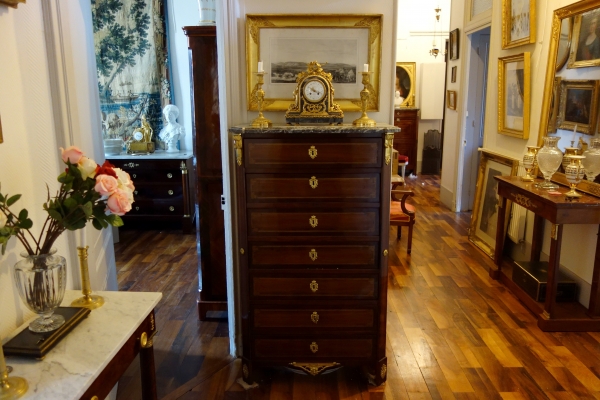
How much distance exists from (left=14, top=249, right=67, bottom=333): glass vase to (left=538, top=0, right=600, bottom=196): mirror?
10.7ft

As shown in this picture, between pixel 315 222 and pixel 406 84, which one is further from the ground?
pixel 406 84

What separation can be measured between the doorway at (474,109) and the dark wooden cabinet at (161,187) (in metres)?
3.53

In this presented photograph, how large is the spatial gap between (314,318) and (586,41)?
2.69 meters

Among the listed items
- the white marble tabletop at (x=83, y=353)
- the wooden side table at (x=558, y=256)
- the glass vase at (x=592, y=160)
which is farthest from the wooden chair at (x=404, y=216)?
the white marble tabletop at (x=83, y=353)

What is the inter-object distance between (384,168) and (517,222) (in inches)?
98.0

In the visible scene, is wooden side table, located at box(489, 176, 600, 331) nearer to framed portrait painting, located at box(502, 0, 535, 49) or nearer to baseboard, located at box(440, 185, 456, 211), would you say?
framed portrait painting, located at box(502, 0, 535, 49)

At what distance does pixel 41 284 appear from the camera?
1.39m

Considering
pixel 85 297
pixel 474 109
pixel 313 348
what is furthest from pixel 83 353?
pixel 474 109

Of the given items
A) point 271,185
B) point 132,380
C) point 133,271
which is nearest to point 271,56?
point 271,185

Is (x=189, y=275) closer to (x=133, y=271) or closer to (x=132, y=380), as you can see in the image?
(x=133, y=271)

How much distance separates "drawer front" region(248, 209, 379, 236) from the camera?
2.33 m

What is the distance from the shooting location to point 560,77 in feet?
11.5

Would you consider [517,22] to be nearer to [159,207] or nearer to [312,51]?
[312,51]

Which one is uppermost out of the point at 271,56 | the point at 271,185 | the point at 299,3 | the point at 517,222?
the point at 299,3
